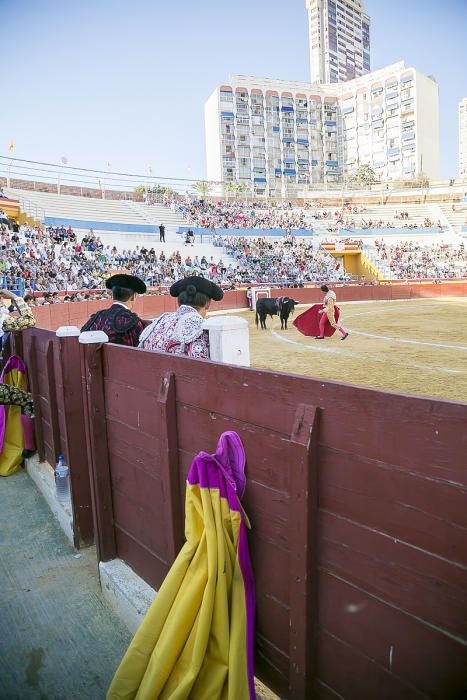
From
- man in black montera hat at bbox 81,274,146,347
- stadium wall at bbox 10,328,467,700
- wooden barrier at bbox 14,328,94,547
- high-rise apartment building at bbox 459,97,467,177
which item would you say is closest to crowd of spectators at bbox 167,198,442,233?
wooden barrier at bbox 14,328,94,547

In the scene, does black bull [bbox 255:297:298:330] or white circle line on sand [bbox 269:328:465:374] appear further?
black bull [bbox 255:297:298:330]

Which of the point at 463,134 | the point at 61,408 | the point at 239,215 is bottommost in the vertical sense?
the point at 61,408

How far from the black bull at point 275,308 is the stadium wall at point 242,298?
4816mm

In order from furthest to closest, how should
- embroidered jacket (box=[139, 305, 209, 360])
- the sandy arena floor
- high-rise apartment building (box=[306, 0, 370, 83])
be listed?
high-rise apartment building (box=[306, 0, 370, 83]) < the sandy arena floor < embroidered jacket (box=[139, 305, 209, 360])

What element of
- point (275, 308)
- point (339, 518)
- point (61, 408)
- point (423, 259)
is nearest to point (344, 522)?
point (339, 518)

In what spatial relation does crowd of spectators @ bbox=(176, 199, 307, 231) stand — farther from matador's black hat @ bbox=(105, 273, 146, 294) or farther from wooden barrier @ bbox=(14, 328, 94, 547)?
matador's black hat @ bbox=(105, 273, 146, 294)

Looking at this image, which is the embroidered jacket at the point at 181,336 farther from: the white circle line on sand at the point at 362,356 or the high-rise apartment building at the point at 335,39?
the high-rise apartment building at the point at 335,39

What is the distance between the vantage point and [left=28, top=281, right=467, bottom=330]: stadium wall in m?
13.8

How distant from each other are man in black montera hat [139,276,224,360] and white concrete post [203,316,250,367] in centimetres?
18

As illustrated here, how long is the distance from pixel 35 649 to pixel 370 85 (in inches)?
3738

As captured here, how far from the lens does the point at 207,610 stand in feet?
4.61

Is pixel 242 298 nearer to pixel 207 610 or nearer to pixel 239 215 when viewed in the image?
pixel 239 215

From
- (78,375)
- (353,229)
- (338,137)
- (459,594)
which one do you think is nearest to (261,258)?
(353,229)

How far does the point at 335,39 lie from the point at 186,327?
126985 mm
